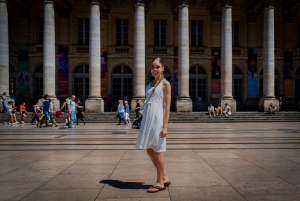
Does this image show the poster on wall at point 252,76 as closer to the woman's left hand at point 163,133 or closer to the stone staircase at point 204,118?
the stone staircase at point 204,118

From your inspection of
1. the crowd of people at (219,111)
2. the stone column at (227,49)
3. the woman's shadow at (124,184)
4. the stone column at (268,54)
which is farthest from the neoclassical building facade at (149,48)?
the woman's shadow at (124,184)

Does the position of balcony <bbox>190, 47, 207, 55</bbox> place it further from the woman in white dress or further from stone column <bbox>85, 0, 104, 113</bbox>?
the woman in white dress

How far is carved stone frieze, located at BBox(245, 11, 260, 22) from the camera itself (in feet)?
106

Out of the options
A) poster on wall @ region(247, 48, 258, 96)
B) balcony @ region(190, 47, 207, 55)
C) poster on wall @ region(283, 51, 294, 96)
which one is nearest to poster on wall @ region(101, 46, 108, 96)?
balcony @ region(190, 47, 207, 55)

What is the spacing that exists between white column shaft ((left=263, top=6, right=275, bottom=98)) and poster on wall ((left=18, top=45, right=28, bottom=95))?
2233 centimetres

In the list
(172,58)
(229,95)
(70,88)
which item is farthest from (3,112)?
(229,95)

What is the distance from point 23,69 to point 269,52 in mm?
22884

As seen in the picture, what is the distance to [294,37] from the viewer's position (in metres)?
32.6

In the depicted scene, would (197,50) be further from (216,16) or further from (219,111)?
(219,111)

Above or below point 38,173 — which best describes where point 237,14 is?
above

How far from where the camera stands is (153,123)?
4.43 meters

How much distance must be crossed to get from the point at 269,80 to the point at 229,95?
387 centimetres

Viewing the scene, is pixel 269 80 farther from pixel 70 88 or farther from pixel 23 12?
pixel 23 12

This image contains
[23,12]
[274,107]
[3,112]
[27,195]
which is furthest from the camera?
[23,12]
